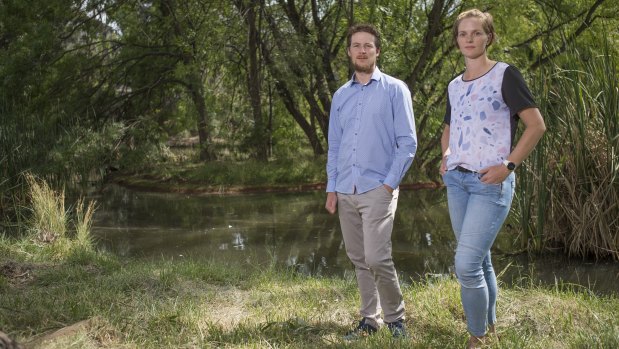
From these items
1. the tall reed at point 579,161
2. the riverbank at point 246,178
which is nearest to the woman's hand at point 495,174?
the tall reed at point 579,161

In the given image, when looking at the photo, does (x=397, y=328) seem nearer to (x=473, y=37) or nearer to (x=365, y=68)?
(x=365, y=68)

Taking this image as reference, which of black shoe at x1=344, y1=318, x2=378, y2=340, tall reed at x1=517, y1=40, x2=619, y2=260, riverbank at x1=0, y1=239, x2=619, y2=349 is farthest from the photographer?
tall reed at x1=517, y1=40, x2=619, y2=260

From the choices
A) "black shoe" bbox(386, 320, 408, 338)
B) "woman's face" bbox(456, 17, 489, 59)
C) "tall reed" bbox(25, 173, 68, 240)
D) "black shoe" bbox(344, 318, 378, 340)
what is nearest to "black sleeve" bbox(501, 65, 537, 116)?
"woman's face" bbox(456, 17, 489, 59)

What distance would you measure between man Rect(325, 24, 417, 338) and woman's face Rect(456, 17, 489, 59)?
526mm

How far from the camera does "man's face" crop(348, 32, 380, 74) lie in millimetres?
3584

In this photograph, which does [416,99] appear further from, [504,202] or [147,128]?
[504,202]

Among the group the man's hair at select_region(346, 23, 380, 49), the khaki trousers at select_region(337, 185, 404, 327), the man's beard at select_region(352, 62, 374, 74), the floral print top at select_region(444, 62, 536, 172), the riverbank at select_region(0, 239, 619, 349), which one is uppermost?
the man's hair at select_region(346, 23, 380, 49)

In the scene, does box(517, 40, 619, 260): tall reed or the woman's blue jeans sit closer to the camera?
the woman's blue jeans

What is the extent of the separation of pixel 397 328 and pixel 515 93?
4.61 ft

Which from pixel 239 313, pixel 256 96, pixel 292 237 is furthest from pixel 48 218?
pixel 256 96

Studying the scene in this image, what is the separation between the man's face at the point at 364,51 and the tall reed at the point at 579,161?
10.6 ft

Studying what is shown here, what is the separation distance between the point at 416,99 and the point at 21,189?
384 inches

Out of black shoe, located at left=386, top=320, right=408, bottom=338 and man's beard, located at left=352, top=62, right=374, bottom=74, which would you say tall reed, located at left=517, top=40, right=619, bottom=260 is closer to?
man's beard, located at left=352, top=62, right=374, bottom=74

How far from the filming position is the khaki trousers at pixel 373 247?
352cm
